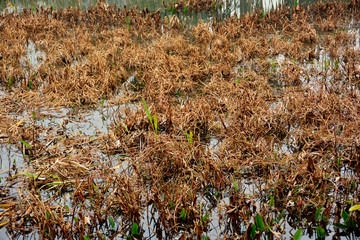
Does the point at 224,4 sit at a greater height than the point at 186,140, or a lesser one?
greater

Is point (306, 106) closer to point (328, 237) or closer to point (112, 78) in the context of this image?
point (328, 237)

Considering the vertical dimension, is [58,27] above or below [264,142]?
above

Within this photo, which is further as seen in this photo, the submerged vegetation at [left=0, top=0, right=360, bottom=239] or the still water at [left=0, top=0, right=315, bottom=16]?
the still water at [left=0, top=0, right=315, bottom=16]

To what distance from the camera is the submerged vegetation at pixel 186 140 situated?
218 cm

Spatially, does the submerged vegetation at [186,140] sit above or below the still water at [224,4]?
below

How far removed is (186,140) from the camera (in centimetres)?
312

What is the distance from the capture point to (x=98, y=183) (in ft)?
8.41

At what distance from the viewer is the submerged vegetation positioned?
85.8 inches

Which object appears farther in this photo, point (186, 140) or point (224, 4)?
point (224, 4)

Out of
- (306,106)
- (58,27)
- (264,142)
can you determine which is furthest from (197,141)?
(58,27)

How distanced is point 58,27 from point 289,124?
5600 mm

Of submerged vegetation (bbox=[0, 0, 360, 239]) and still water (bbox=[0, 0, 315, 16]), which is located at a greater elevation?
still water (bbox=[0, 0, 315, 16])

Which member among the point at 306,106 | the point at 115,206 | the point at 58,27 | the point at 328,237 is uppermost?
the point at 58,27

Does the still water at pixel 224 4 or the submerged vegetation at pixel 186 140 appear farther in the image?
the still water at pixel 224 4
